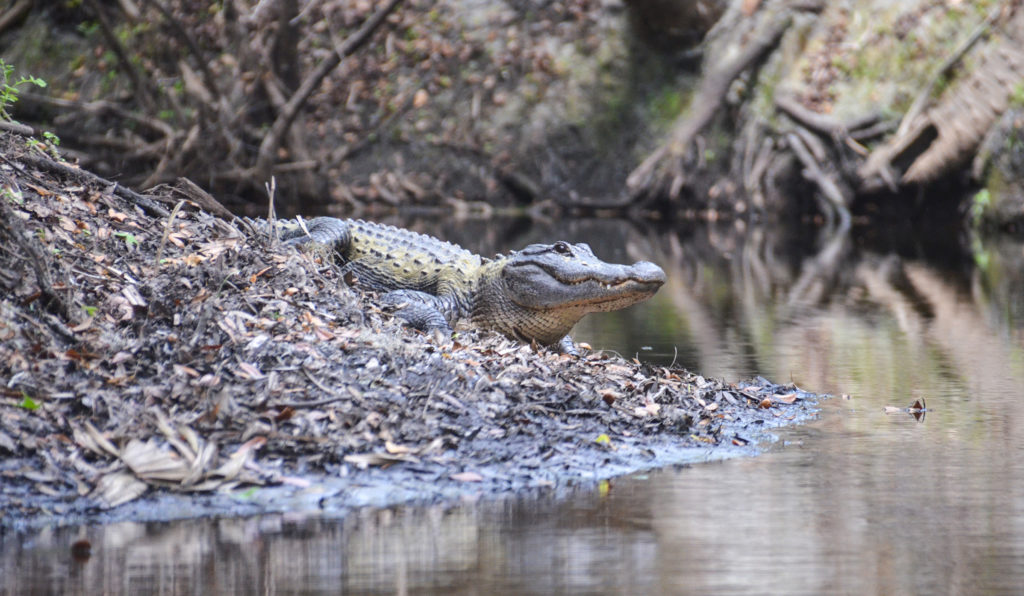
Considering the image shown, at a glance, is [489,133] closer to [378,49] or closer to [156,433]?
[378,49]

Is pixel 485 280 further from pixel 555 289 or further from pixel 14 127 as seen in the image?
pixel 14 127

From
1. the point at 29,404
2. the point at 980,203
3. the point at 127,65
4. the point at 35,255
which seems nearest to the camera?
the point at 29,404

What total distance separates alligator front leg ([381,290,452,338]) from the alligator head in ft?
1.23

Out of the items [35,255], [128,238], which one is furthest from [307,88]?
[35,255]

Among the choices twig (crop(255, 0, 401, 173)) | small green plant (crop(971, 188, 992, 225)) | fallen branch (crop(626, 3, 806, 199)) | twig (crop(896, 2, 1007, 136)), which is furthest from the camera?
fallen branch (crop(626, 3, 806, 199))

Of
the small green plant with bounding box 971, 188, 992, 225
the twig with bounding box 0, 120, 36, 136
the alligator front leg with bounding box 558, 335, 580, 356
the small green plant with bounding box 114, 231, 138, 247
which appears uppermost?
the small green plant with bounding box 971, 188, 992, 225

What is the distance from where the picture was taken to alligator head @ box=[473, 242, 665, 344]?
688 cm

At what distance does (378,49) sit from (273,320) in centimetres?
1975

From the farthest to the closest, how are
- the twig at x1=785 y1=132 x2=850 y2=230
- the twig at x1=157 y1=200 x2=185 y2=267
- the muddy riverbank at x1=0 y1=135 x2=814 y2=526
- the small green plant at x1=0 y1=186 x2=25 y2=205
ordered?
the twig at x1=785 y1=132 x2=850 y2=230, the twig at x1=157 y1=200 x2=185 y2=267, the small green plant at x1=0 y1=186 x2=25 y2=205, the muddy riverbank at x1=0 y1=135 x2=814 y2=526

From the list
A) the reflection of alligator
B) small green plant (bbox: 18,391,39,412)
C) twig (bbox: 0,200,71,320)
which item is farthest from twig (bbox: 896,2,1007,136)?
small green plant (bbox: 18,391,39,412)

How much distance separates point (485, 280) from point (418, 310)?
0.61 m

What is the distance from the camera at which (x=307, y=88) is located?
19.6m

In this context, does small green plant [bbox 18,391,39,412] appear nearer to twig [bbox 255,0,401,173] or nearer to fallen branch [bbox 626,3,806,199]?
twig [bbox 255,0,401,173]

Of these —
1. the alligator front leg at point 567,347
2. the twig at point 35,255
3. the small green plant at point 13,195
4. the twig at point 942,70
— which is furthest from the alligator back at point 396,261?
the twig at point 942,70
